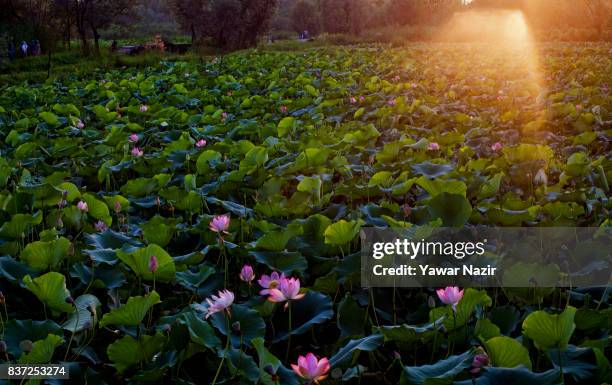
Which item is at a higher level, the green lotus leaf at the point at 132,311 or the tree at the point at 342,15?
the tree at the point at 342,15

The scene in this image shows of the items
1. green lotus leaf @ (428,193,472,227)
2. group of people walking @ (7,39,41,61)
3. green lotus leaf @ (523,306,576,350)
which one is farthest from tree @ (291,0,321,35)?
green lotus leaf @ (523,306,576,350)

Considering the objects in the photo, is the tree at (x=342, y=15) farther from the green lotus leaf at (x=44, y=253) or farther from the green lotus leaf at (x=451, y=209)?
the green lotus leaf at (x=44, y=253)

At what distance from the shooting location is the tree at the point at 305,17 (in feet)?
132

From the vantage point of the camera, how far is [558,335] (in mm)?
1127

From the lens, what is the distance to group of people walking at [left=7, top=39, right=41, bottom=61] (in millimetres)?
16422

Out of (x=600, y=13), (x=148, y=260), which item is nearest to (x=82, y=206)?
(x=148, y=260)

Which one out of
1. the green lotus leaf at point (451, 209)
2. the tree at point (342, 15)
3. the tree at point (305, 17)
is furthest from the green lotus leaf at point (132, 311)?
the tree at point (305, 17)

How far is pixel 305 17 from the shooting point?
41.4 m

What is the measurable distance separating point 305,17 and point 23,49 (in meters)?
27.5

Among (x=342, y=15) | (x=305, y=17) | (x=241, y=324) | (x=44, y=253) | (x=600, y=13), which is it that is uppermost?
(x=305, y=17)

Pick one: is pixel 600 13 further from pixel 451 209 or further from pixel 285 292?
pixel 285 292

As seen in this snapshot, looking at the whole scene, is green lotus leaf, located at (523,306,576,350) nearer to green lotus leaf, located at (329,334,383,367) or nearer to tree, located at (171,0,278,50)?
green lotus leaf, located at (329,334,383,367)

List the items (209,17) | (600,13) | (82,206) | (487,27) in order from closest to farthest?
(82,206)
(600,13)
(209,17)
(487,27)

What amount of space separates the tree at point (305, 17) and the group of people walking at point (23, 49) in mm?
24889
